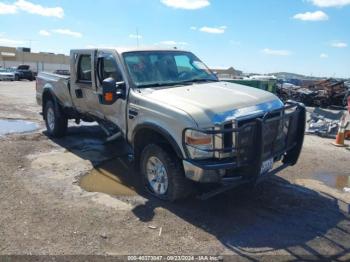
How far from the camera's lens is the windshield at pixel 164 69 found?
5914mm

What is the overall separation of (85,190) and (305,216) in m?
3.08

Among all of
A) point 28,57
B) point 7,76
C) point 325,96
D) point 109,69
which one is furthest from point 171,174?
point 28,57

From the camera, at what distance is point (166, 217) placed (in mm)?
4879

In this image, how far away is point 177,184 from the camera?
16.4 ft

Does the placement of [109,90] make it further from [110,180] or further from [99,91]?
[110,180]

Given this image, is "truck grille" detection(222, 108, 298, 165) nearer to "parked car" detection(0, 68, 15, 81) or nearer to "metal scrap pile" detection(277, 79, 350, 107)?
"metal scrap pile" detection(277, 79, 350, 107)

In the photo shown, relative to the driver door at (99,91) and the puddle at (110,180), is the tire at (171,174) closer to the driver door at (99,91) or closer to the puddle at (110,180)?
the puddle at (110,180)

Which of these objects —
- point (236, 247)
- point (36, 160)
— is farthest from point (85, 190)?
point (236, 247)

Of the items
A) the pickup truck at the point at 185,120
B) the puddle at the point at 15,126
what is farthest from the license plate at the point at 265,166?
the puddle at the point at 15,126

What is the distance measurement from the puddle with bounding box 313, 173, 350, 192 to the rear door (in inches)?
165

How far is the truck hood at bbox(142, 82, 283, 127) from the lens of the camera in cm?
466

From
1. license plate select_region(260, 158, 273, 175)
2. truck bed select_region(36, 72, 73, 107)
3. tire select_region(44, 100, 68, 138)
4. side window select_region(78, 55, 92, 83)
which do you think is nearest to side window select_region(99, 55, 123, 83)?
side window select_region(78, 55, 92, 83)

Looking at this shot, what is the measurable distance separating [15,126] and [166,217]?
721 cm

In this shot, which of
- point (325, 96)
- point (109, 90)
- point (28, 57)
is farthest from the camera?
point (28, 57)
